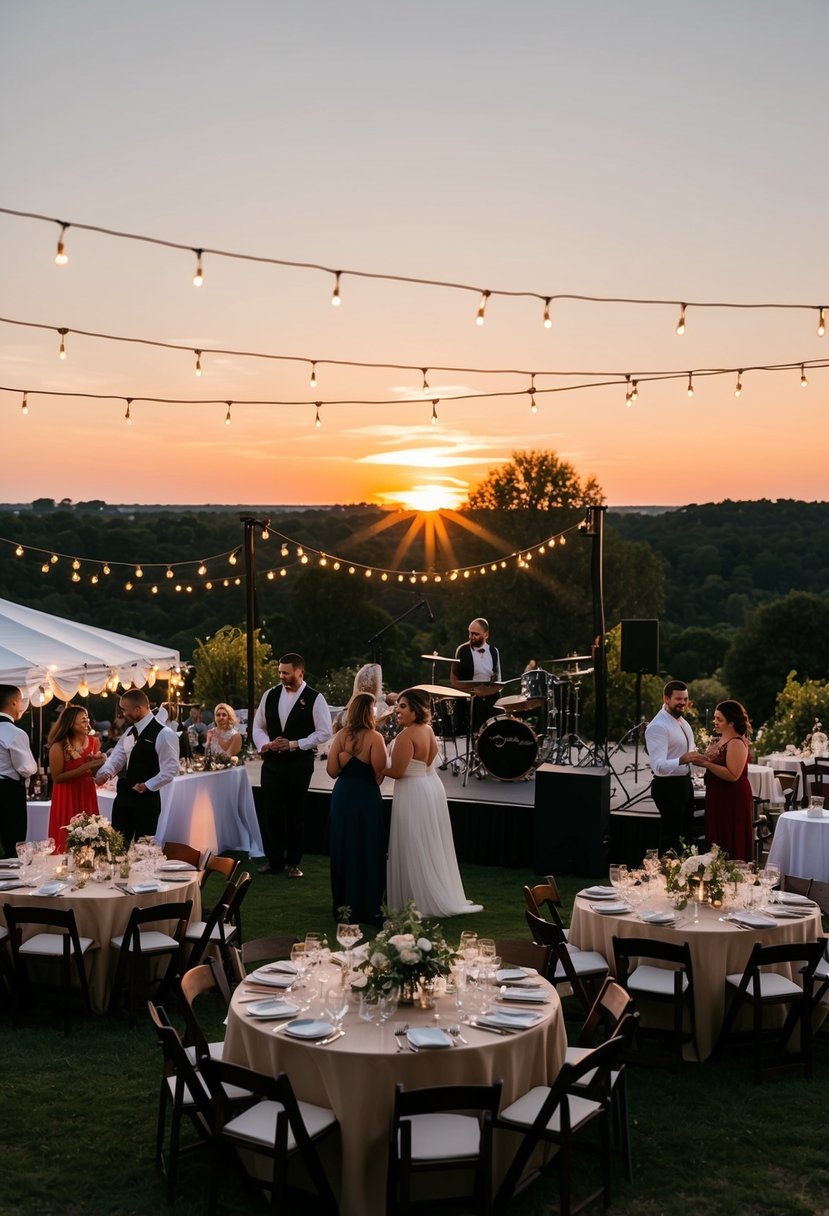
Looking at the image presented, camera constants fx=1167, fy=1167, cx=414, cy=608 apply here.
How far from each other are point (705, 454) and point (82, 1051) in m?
25.5

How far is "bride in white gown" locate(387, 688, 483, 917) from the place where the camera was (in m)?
8.26

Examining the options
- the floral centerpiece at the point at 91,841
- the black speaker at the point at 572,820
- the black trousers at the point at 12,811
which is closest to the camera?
the floral centerpiece at the point at 91,841

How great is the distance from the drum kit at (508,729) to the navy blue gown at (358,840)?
12.8 feet

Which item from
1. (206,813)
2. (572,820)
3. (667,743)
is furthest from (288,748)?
Result: (667,743)

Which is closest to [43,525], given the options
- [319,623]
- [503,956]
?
[319,623]

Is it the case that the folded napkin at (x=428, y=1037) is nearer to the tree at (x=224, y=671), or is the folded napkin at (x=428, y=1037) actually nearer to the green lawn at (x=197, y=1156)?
the green lawn at (x=197, y=1156)

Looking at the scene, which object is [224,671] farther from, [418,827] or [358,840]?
[358,840]

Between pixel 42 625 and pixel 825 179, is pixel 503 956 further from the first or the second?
pixel 42 625

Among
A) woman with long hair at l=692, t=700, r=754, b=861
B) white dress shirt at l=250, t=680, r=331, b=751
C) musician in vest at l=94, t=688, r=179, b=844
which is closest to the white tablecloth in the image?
white dress shirt at l=250, t=680, r=331, b=751

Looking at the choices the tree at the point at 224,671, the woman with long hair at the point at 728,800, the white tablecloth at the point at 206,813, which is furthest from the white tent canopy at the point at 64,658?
the woman with long hair at the point at 728,800

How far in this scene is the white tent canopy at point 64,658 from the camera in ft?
39.9

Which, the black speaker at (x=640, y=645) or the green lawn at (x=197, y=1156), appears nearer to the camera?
the green lawn at (x=197, y=1156)

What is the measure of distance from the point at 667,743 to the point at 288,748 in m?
3.14

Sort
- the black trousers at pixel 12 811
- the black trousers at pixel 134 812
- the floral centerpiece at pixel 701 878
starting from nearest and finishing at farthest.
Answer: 1. the floral centerpiece at pixel 701 878
2. the black trousers at pixel 134 812
3. the black trousers at pixel 12 811
